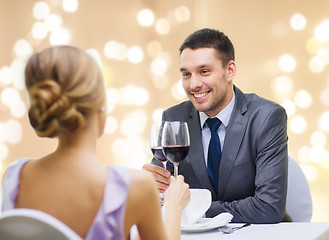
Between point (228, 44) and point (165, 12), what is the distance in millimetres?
1931

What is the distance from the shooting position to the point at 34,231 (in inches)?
28.0

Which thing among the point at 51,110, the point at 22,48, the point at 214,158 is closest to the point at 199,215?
the point at 214,158

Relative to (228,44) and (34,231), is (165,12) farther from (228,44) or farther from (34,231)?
(34,231)

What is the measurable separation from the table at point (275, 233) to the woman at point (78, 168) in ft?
1.52

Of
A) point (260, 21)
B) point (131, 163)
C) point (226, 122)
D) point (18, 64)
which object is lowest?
point (131, 163)

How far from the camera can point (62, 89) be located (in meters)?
0.77

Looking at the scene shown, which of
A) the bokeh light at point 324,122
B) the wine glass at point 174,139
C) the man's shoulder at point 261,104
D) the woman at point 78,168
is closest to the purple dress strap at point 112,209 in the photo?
the woman at point 78,168

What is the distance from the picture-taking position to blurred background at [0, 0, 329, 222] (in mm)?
2742

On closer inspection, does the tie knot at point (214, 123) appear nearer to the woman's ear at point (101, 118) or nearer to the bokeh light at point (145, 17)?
the woman's ear at point (101, 118)

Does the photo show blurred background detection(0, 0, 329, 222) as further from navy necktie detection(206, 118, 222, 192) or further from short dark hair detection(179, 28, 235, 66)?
navy necktie detection(206, 118, 222, 192)

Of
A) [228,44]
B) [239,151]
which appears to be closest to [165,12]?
[228,44]

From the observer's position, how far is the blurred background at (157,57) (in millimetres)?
2742

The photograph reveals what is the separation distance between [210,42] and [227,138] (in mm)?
465

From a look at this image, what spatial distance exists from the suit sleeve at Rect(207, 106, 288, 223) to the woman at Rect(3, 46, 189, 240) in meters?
0.77
